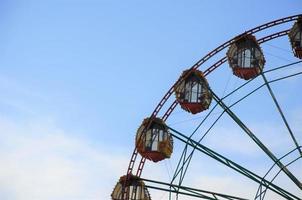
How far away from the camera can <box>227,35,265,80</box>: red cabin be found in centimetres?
3066

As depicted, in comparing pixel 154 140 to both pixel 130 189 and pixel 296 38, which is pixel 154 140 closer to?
pixel 130 189

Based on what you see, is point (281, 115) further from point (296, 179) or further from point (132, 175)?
point (132, 175)

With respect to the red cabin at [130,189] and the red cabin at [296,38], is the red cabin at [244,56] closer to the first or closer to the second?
the red cabin at [296,38]

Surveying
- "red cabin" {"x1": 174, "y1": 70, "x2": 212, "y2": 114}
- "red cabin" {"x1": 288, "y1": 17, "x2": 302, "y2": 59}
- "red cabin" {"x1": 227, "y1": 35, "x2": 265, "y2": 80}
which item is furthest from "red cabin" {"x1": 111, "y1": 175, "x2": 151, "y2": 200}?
"red cabin" {"x1": 288, "y1": 17, "x2": 302, "y2": 59}

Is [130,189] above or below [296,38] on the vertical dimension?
below

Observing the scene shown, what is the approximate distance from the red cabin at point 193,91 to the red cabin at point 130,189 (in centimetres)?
467

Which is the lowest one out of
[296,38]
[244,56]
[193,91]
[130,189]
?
[130,189]

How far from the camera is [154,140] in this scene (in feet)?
99.4

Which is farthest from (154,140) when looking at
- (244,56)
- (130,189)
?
(244,56)

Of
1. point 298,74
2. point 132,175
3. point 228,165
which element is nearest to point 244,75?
point 298,74

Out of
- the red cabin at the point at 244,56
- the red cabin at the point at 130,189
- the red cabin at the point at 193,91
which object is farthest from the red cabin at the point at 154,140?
the red cabin at the point at 244,56

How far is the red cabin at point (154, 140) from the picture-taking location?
98.9 ft

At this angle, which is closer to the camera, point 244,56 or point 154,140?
point 154,140

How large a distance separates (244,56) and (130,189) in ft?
30.1
